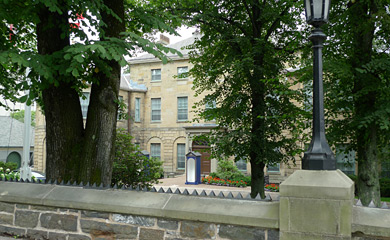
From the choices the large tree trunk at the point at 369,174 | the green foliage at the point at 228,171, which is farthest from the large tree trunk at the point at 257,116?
the green foliage at the point at 228,171

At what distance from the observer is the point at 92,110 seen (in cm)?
621

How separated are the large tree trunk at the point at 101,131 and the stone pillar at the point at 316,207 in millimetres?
3641

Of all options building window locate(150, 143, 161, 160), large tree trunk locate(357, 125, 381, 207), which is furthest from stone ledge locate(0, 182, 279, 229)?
building window locate(150, 143, 161, 160)

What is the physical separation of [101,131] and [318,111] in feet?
12.9

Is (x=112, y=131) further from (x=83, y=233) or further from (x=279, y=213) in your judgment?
(x=279, y=213)

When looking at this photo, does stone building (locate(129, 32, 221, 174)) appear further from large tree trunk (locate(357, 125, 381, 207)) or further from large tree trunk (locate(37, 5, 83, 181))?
large tree trunk (locate(37, 5, 83, 181))

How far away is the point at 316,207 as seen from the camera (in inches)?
135

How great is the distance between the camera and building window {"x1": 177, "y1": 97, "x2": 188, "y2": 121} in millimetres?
29859

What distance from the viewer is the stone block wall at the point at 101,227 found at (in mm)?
3826

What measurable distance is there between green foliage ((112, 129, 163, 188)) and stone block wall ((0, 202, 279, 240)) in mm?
5077

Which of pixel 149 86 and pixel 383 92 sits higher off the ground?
pixel 149 86

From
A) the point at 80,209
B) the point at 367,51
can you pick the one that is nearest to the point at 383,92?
the point at 367,51

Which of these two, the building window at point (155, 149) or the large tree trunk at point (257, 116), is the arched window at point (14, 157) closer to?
the building window at point (155, 149)

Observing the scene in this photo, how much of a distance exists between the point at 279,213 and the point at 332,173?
0.72 meters
